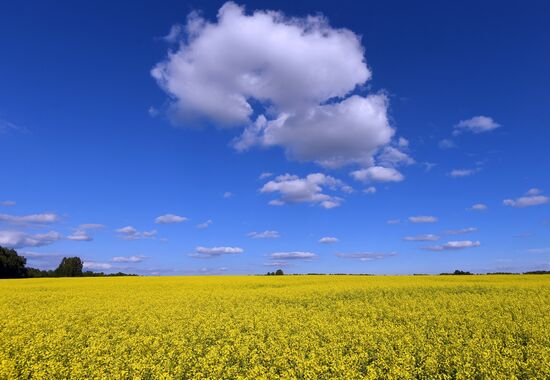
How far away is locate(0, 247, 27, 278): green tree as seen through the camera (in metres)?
71.2

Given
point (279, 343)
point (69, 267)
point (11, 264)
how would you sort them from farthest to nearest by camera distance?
point (69, 267) < point (11, 264) < point (279, 343)

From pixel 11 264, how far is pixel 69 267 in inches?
505

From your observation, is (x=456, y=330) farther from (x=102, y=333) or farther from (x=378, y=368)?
(x=102, y=333)

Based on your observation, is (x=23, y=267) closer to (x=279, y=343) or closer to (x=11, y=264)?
(x=11, y=264)

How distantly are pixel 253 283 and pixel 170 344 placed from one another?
25.8 m

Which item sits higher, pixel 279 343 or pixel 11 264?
pixel 11 264

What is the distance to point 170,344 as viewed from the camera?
11758mm

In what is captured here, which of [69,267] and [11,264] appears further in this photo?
[69,267]

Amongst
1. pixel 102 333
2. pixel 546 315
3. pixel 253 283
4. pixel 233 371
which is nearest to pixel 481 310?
pixel 546 315

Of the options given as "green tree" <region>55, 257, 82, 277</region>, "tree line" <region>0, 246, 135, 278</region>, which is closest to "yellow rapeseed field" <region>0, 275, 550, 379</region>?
"tree line" <region>0, 246, 135, 278</region>

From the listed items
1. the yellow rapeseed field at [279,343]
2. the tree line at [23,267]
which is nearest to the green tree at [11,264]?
the tree line at [23,267]

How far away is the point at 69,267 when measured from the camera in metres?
84.3

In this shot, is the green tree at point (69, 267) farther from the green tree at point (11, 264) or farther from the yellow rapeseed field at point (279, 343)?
the yellow rapeseed field at point (279, 343)

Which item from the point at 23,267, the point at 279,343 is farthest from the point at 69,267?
the point at 279,343
